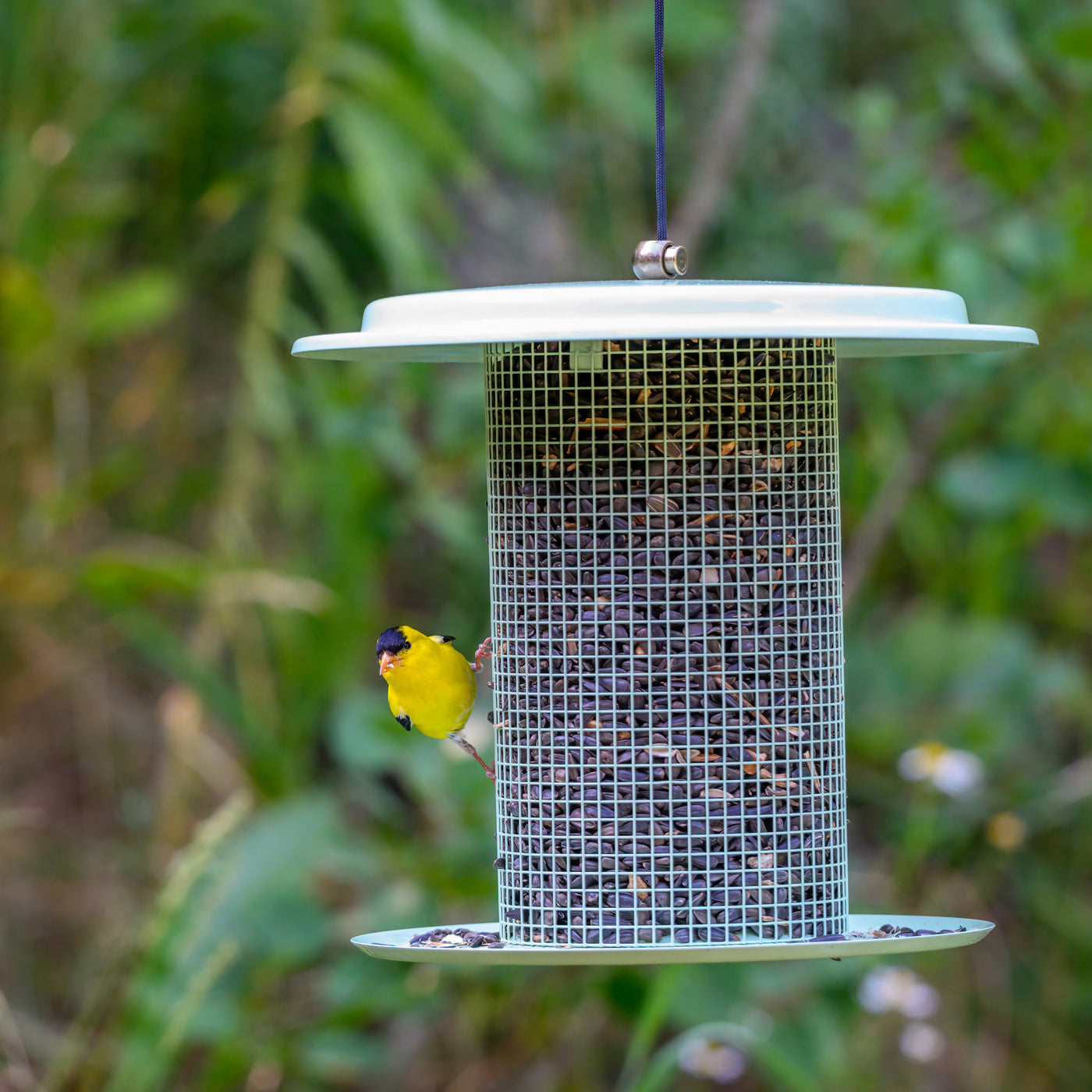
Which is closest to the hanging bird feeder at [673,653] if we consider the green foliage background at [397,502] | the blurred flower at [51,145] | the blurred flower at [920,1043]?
the green foliage background at [397,502]

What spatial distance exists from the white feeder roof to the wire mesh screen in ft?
1.28

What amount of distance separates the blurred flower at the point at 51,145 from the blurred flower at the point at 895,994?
4.31 metres

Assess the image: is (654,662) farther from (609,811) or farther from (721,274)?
(721,274)

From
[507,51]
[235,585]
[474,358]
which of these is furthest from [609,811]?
[507,51]

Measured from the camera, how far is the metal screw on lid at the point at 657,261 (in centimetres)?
268

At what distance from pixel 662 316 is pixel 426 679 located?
1062 millimetres

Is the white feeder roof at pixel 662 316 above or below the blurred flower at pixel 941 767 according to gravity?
above

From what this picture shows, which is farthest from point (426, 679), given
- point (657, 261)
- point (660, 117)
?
point (660, 117)

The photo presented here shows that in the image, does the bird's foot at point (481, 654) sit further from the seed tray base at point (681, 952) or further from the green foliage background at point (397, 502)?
the green foliage background at point (397, 502)

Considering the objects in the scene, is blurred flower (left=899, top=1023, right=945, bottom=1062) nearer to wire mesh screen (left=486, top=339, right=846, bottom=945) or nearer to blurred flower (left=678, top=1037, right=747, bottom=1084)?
blurred flower (left=678, top=1037, right=747, bottom=1084)

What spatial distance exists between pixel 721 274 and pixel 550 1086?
141 inches

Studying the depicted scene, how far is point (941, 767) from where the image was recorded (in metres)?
5.45

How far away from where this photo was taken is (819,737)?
119 inches

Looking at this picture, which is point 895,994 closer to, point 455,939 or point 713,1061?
point 713,1061
